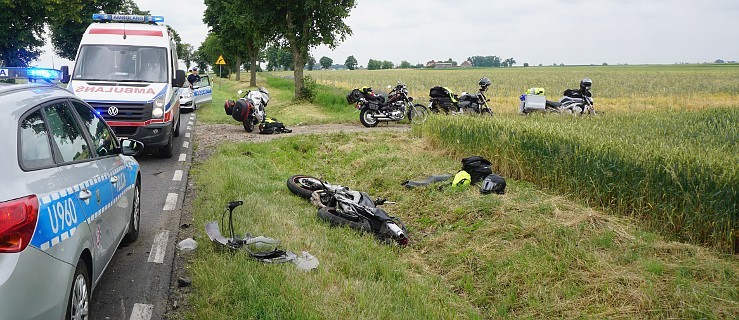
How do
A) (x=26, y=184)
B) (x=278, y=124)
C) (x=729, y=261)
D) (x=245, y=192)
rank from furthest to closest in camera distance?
(x=278, y=124)
(x=245, y=192)
(x=729, y=261)
(x=26, y=184)

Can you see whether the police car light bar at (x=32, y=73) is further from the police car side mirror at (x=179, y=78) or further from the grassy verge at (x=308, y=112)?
the grassy verge at (x=308, y=112)

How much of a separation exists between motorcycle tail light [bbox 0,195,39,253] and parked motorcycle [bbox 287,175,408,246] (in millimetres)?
4147

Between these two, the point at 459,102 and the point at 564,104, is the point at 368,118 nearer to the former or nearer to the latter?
the point at 459,102

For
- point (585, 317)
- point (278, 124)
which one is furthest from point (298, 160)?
point (585, 317)

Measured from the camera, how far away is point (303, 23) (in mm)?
24438

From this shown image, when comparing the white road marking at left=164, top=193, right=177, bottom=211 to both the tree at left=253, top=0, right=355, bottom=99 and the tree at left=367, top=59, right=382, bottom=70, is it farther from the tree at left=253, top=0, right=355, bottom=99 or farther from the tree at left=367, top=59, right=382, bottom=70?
the tree at left=367, top=59, right=382, bottom=70

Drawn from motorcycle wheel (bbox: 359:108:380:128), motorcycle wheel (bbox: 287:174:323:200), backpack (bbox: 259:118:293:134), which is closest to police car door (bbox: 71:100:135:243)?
motorcycle wheel (bbox: 287:174:323:200)

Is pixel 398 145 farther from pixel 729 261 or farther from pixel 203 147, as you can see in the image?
pixel 729 261

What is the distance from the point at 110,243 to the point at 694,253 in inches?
204

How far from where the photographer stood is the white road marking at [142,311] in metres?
4.39

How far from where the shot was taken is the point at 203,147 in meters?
13.6

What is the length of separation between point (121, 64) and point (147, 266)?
7.34m

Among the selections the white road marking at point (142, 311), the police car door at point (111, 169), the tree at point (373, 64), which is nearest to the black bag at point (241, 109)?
the police car door at point (111, 169)

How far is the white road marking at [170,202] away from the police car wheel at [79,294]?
399 centimetres
